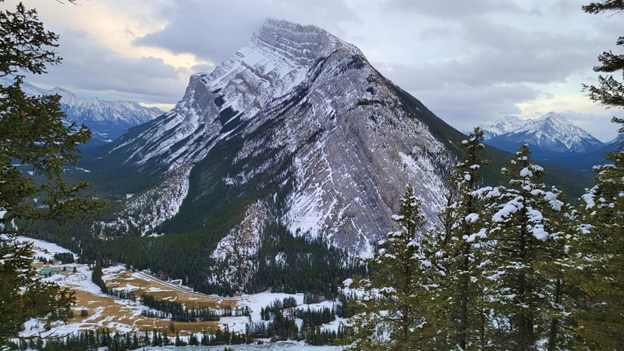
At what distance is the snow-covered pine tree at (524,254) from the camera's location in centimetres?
1611

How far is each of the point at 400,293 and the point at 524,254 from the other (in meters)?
6.72

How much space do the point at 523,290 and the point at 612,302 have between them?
5042mm

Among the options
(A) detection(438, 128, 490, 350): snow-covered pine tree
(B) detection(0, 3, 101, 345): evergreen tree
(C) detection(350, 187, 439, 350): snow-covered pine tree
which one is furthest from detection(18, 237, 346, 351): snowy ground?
(B) detection(0, 3, 101, 345): evergreen tree

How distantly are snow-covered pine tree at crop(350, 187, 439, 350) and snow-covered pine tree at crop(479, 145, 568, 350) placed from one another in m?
3.53

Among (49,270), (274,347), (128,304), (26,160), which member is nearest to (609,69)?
(26,160)

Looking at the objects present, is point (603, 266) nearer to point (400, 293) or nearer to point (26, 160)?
point (400, 293)

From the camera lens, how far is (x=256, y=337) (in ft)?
388

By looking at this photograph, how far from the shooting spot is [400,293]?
17.4m

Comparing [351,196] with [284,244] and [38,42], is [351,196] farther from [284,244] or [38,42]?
[38,42]

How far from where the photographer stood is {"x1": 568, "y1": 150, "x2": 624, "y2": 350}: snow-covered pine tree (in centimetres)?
1148

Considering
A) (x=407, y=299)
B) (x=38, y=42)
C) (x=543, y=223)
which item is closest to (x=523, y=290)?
(x=543, y=223)

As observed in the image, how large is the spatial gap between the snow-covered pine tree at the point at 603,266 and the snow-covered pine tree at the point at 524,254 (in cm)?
142

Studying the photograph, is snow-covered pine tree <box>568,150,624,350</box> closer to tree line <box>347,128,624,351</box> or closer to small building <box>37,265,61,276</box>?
tree line <box>347,128,624,351</box>

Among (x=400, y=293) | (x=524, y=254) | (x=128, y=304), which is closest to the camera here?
(x=524, y=254)
